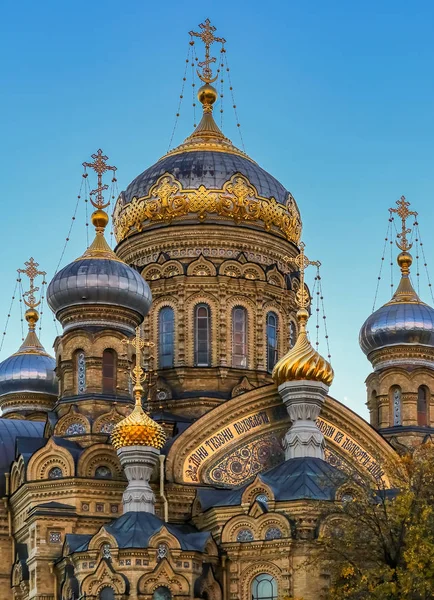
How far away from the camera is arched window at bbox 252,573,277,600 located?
2466cm

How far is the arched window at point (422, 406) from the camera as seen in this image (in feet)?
102

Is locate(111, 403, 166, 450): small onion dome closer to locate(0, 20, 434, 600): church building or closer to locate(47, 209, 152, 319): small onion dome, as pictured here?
locate(0, 20, 434, 600): church building

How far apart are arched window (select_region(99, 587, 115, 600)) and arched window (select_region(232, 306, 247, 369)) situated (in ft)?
23.7

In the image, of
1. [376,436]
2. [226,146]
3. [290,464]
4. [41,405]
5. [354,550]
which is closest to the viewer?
[354,550]

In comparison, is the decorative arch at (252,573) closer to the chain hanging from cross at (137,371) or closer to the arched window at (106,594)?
the arched window at (106,594)

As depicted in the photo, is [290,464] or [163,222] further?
[163,222]

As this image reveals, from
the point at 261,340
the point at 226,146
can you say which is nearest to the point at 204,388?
the point at 261,340

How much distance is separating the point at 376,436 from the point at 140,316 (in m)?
5.01

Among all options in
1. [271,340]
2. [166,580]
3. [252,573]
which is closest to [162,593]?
[166,580]

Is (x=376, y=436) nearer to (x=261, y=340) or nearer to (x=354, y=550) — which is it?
(x=261, y=340)

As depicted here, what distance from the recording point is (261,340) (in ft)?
101

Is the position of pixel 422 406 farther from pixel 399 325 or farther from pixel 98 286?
pixel 98 286

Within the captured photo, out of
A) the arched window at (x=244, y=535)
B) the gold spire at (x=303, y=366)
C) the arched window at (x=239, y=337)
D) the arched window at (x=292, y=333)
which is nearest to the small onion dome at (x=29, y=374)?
the arched window at (x=239, y=337)

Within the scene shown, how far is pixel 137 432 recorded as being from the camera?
2603 cm
